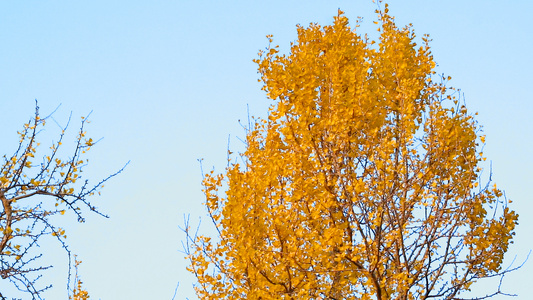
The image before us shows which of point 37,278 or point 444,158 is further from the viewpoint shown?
point 444,158

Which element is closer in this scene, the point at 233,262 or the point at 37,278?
the point at 37,278

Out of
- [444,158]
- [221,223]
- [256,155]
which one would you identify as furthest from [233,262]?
[444,158]

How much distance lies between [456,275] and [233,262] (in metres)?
2.93

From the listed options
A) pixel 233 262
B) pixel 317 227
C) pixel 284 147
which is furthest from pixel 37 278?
pixel 284 147

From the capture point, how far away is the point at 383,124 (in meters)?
8.92

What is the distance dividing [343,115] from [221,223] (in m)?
2.25

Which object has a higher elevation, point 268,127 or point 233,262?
point 268,127

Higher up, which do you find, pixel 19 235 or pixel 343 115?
pixel 343 115

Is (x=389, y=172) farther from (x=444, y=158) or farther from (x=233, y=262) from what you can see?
(x=233, y=262)

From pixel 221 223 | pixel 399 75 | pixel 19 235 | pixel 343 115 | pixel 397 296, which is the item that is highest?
pixel 399 75

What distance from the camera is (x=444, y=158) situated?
27.2ft

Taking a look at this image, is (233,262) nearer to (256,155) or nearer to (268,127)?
(256,155)

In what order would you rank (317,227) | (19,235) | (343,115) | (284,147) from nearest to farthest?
(19,235)
(317,227)
(343,115)
(284,147)

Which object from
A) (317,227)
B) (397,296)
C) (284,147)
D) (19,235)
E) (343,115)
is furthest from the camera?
(284,147)
